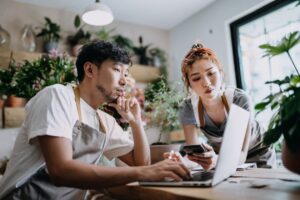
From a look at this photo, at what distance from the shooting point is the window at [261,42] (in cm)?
255

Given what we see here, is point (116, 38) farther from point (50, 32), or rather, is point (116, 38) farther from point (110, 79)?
point (110, 79)

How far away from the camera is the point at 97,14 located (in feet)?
7.76

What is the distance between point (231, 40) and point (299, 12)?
0.76 meters

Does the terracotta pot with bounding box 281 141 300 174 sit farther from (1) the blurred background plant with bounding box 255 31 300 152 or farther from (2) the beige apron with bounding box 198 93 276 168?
(2) the beige apron with bounding box 198 93 276 168

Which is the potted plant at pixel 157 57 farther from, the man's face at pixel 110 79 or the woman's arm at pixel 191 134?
the man's face at pixel 110 79

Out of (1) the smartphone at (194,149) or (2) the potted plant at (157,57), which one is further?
(2) the potted plant at (157,57)

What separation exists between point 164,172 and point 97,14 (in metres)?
1.95

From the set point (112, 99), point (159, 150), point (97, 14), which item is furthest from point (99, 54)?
point (97, 14)

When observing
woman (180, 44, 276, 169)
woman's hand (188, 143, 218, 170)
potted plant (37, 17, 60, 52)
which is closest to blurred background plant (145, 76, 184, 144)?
woman (180, 44, 276, 169)

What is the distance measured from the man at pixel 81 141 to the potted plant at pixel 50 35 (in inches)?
79.3

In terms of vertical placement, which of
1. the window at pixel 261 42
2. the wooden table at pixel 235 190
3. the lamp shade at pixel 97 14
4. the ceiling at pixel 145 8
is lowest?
the wooden table at pixel 235 190

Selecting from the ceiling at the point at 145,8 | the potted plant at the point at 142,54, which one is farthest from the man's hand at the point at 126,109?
the potted plant at the point at 142,54

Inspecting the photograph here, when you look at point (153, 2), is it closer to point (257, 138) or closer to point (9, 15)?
point (9, 15)

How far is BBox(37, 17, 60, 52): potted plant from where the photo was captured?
306cm
